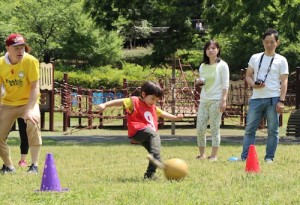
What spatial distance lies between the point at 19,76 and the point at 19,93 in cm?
26

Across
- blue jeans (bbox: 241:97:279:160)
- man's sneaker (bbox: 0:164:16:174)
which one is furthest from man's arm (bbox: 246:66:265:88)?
man's sneaker (bbox: 0:164:16:174)

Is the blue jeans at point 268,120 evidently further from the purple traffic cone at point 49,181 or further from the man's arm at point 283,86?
the purple traffic cone at point 49,181

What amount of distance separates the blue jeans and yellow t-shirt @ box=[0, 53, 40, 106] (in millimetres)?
3330

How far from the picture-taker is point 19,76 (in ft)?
28.2

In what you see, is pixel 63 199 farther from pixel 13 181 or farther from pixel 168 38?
pixel 168 38

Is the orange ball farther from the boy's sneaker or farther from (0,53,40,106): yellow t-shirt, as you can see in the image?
(0,53,40,106): yellow t-shirt

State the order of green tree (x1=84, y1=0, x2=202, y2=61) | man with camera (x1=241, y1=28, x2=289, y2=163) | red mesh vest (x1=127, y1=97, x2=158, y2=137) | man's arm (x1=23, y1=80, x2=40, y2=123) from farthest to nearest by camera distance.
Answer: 1. green tree (x1=84, y1=0, x2=202, y2=61)
2. man with camera (x1=241, y1=28, x2=289, y2=163)
3. man's arm (x1=23, y1=80, x2=40, y2=123)
4. red mesh vest (x1=127, y1=97, x2=158, y2=137)

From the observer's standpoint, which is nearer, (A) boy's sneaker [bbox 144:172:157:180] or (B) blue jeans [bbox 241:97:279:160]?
(A) boy's sneaker [bbox 144:172:157:180]

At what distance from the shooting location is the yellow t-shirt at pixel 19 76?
8.55 meters

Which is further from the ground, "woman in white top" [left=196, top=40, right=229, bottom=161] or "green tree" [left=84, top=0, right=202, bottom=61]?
"green tree" [left=84, top=0, right=202, bottom=61]

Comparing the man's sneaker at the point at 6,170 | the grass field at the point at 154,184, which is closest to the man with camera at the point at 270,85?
the grass field at the point at 154,184

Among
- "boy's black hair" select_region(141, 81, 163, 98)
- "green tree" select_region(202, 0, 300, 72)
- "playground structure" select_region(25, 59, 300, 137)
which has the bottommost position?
"playground structure" select_region(25, 59, 300, 137)

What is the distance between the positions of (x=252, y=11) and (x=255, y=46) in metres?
16.5

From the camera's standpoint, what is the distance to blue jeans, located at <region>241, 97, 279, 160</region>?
994cm
